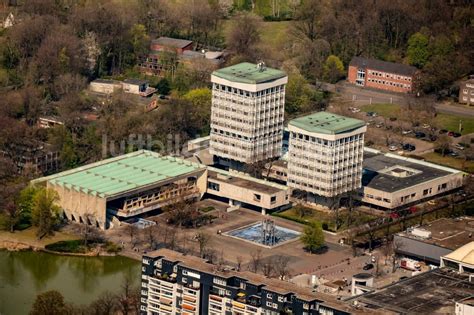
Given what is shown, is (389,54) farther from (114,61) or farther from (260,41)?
(114,61)

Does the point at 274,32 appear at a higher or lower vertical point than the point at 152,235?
higher

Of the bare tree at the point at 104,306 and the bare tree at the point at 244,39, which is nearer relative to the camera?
the bare tree at the point at 104,306

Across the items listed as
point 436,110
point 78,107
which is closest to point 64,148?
point 78,107

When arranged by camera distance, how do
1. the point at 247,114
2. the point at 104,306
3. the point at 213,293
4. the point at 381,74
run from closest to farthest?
the point at 213,293 < the point at 104,306 < the point at 247,114 < the point at 381,74

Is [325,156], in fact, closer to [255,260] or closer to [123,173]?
[255,260]

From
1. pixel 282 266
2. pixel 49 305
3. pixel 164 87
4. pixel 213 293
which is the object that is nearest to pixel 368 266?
pixel 282 266

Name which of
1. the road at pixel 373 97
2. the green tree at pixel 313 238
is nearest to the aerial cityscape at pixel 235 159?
the green tree at pixel 313 238

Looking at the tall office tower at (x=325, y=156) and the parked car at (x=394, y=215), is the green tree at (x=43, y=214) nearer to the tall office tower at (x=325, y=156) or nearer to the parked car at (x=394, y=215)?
the tall office tower at (x=325, y=156)
